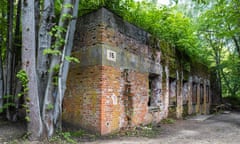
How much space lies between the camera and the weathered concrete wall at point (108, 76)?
207 inches

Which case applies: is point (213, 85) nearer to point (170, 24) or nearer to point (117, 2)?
point (170, 24)

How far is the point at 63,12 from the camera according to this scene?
4559 millimetres

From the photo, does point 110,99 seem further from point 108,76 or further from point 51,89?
point 51,89

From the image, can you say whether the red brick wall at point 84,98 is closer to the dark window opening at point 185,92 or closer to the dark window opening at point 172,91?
the dark window opening at point 172,91

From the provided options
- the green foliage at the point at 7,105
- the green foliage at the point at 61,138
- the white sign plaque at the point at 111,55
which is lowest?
the green foliage at the point at 61,138

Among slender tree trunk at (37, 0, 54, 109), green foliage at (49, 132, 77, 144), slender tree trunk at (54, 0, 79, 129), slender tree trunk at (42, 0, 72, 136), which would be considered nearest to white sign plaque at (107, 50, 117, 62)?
slender tree trunk at (54, 0, 79, 129)

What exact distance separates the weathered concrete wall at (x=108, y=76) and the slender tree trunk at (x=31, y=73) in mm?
1415

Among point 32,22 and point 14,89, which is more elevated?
point 32,22

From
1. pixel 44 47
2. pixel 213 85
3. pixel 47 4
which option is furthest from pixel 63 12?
pixel 213 85

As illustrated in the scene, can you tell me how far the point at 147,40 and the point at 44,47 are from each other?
12.6 feet

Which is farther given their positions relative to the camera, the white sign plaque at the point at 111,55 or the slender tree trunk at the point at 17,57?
the slender tree trunk at the point at 17,57

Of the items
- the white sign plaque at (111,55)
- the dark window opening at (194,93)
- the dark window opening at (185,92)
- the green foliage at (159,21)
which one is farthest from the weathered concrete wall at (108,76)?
the dark window opening at (194,93)

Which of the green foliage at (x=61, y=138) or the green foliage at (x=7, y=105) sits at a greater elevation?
the green foliage at (x=7, y=105)

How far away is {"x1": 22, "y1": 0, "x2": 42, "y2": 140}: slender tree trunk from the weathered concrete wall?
1.41 metres
